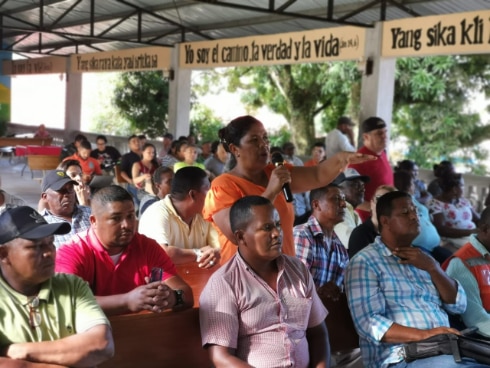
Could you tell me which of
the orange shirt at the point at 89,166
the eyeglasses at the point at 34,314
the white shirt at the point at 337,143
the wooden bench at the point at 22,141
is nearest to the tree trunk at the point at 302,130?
the wooden bench at the point at 22,141

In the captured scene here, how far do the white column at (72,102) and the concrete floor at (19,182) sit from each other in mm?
2373

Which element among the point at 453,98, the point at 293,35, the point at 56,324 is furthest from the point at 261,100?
the point at 56,324

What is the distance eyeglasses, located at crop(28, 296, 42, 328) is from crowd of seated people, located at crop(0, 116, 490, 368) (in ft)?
0.66

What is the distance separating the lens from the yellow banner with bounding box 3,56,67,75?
18.0 metres

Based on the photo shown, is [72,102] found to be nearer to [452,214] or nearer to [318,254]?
[452,214]

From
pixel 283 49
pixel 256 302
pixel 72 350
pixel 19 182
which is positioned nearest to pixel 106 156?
pixel 19 182

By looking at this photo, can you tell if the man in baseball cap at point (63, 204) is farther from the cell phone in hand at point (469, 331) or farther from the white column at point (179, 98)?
the white column at point (179, 98)

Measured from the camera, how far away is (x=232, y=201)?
299 centimetres

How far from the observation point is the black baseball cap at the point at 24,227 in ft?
7.38

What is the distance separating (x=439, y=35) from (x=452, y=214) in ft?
8.48

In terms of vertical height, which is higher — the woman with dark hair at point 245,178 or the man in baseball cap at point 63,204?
the woman with dark hair at point 245,178

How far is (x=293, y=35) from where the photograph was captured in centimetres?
987

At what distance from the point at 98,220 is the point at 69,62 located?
15597 mm

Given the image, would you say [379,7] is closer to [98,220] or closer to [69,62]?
[98,220]
